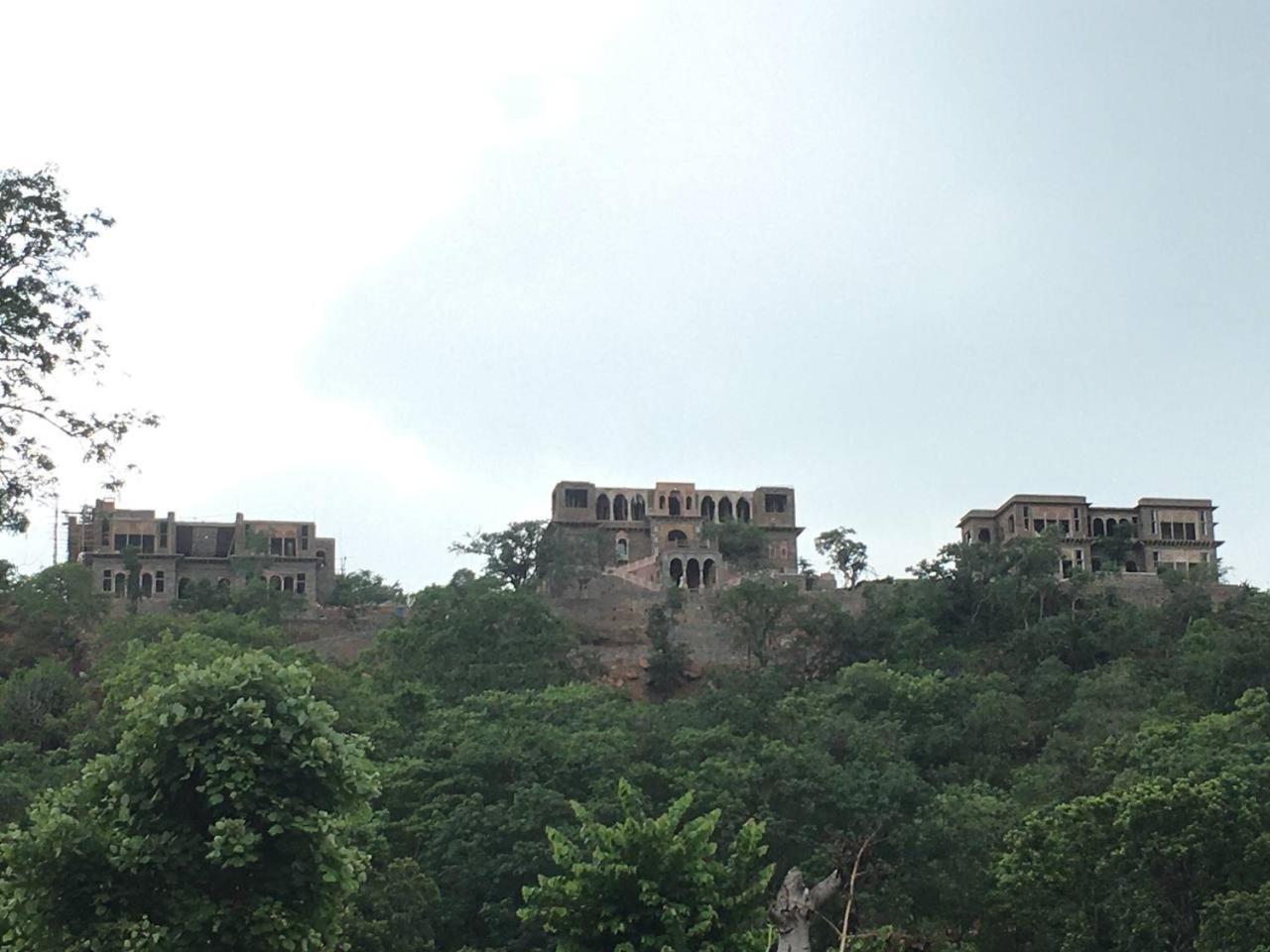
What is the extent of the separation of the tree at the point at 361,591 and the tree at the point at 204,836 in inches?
1940

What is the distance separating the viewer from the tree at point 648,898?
22.7 m

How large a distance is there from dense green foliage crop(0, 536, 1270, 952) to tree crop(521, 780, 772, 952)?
0.27 feet

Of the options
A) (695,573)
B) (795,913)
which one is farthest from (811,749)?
(695,573)

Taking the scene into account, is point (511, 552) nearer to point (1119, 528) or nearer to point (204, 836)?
point (1119, 528)

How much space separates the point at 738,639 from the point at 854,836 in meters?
25.6

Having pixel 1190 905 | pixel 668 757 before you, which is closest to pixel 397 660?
pixel 668 757

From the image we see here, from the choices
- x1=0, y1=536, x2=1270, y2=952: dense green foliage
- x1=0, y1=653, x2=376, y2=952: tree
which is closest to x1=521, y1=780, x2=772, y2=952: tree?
x1=0, y1=536, x2=1270, y2=952: dense green foliage

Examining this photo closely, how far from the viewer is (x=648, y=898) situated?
22.7m

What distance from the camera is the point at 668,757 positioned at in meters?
37.6

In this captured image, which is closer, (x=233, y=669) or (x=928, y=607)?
(x=233, y=669)

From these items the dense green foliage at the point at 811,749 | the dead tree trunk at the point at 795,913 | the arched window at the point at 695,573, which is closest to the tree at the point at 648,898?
the dense green foliage at the point at 811,749

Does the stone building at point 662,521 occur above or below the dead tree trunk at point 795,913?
above

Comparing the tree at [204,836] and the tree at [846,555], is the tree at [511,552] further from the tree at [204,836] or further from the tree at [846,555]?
the tree at [204,836]

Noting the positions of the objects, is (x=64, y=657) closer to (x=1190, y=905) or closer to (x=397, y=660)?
(x=397, y=660)
